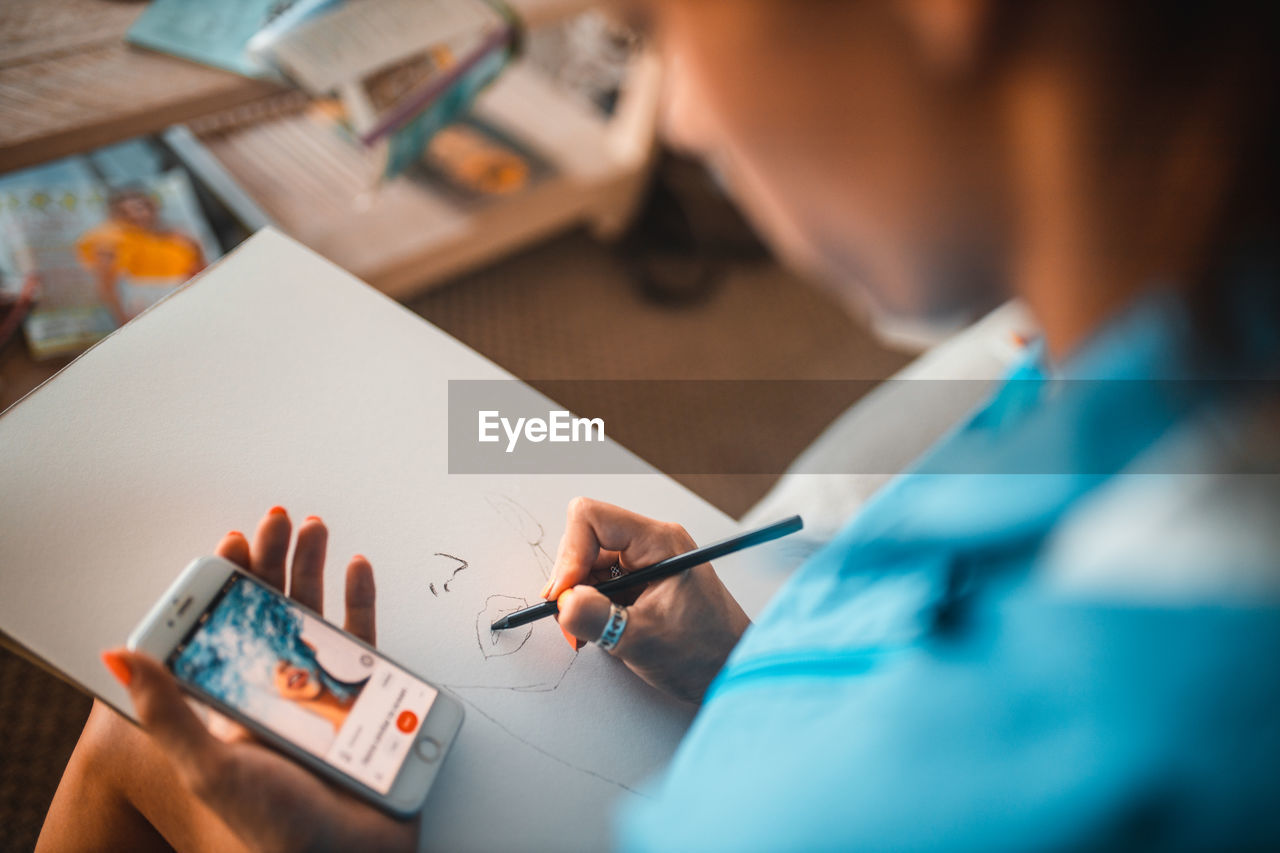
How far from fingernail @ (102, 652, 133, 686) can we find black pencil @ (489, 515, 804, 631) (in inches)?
7.8

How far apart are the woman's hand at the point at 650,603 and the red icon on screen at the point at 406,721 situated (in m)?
0.10

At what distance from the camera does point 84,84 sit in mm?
769

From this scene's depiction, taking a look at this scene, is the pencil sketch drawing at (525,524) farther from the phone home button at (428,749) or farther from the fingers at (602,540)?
the phone home button at (428,749)

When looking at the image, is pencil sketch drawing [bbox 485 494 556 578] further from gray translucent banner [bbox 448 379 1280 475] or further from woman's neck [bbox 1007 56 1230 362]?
woman's neck [bbox 1007 56 1230 362]

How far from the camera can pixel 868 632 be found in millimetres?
367

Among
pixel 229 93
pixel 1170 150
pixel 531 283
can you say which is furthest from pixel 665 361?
pixel 1170 150

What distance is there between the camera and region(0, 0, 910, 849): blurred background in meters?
0.82

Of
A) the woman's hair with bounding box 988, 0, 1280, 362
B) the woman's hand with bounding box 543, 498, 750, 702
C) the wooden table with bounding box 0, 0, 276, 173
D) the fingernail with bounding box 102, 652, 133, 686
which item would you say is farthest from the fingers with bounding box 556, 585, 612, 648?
the wooden table with bounding box 0, 0, 276, 173

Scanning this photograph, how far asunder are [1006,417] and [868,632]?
0.80 ft

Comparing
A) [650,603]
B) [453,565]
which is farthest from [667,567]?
[453,565]

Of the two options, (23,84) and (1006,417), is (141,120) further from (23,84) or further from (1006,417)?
(1006,417)

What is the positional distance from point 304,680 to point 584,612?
0.54 feet

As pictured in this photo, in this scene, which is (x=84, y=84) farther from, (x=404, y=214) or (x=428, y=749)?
(x=428, y=749)

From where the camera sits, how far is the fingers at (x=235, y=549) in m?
0.46
